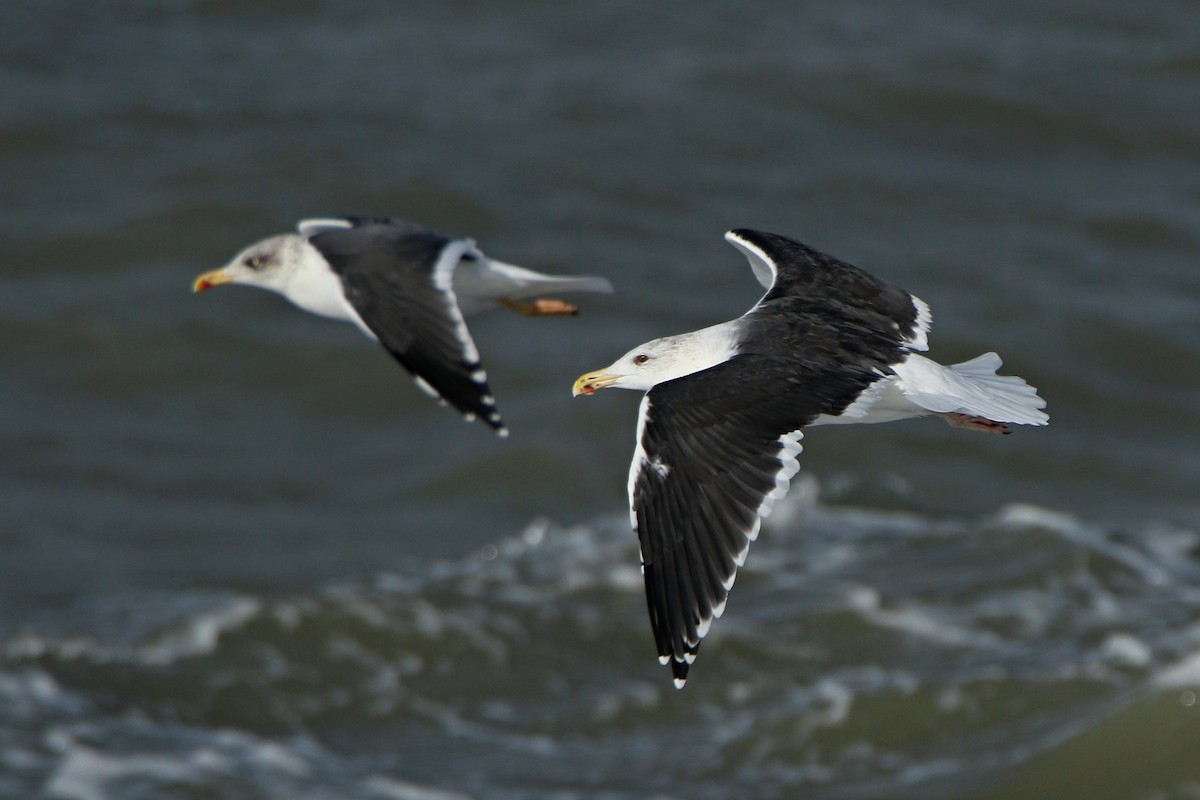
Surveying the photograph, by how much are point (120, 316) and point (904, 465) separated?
6176 mm

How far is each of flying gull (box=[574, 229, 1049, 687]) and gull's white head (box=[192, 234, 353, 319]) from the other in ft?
6.69

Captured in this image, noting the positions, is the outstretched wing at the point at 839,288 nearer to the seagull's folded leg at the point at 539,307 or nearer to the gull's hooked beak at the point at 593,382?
the gull's hooked beak at the point at 593,382

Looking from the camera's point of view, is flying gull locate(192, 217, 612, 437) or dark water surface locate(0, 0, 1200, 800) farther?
dark water surface locate(0, 0, 1200, 800)

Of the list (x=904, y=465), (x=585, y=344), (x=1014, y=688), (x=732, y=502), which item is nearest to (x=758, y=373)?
(x=732, y=502)

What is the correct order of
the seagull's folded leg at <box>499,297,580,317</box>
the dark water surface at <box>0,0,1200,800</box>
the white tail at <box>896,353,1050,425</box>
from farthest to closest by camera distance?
the dark water surface at <box>0,0,1200,800</box> → the seagull's folded leg at <box>499,297,580,317</box> → the white tail at <box>896,353,1050,425</box>

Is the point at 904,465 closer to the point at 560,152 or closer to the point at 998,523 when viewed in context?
the point at 998,523

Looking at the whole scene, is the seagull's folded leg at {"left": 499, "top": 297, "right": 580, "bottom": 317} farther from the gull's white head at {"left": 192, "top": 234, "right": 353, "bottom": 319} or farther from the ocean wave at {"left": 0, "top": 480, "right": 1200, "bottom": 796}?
the ocean wave at {"left": 0, "top": 480, "right": 1200, "bottom": 796}

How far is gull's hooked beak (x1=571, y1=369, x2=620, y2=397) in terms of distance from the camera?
5.82 meters

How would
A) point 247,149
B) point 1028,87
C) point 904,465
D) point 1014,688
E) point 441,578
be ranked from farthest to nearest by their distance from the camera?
1. point 1028,87
2. point 247,149
3. point 904,465
4. point 441,578
5. point 1014,688

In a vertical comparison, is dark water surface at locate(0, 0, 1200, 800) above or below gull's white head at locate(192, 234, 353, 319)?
below

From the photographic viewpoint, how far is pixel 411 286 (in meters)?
7.03

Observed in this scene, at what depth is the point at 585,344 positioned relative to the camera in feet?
44.1

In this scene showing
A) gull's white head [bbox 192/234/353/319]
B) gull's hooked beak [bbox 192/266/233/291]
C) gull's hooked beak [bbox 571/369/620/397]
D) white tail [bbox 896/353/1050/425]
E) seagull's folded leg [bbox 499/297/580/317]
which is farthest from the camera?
gull's hooked beak [bbox 192/266/233/291]

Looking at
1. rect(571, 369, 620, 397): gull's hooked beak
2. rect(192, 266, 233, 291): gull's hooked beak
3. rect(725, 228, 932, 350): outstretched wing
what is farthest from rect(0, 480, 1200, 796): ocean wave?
rect(571, 369, 620, 397): gull's hooked beak
